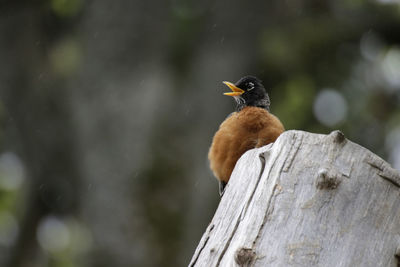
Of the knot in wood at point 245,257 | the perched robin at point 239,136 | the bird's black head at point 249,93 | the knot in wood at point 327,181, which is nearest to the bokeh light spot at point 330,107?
the bird's black head at point 249,93

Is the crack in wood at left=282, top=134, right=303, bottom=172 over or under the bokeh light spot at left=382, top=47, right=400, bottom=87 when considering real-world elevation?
under

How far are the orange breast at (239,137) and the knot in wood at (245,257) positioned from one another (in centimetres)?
178

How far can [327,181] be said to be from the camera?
2691 mm

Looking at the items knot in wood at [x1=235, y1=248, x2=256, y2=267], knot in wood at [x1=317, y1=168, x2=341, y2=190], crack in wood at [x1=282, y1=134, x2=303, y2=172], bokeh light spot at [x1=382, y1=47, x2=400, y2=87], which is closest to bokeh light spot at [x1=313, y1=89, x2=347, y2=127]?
bokeh light spot at [x1=382, y1=47, x2=400, y2=87]

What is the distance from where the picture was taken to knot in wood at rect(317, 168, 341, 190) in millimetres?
2689

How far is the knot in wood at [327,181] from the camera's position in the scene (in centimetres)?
269

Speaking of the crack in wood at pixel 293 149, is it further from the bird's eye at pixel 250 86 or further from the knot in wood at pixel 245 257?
the bird's eye at pixel 250 86

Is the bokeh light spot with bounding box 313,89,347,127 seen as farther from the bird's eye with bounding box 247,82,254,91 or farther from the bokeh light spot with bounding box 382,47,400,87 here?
the bird's eye with bounding box 247,82,254,91

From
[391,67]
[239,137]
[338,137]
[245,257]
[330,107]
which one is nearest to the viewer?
[245,257]

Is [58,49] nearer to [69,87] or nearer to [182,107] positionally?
[69,87]

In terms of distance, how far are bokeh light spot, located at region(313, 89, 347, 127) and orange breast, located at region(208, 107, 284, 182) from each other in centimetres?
579

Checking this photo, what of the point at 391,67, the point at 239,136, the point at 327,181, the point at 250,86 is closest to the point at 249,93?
the point at 250,86

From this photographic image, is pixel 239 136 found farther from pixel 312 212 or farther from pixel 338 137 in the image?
pixel 312 212

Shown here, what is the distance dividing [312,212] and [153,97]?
6.26 meters
